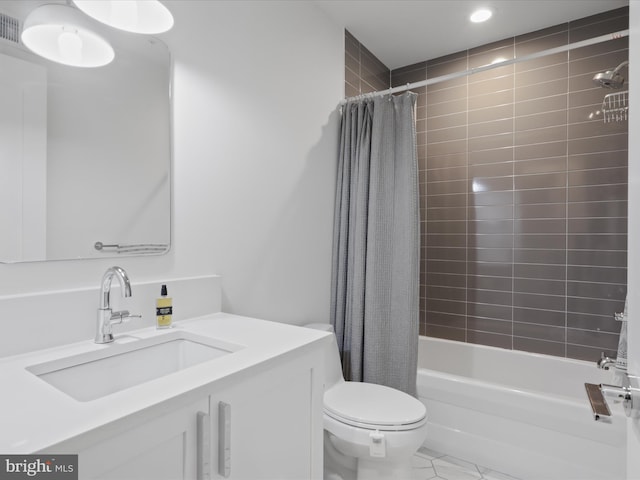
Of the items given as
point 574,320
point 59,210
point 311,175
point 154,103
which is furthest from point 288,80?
point 574,320

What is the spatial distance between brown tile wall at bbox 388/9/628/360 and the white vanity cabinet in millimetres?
1936

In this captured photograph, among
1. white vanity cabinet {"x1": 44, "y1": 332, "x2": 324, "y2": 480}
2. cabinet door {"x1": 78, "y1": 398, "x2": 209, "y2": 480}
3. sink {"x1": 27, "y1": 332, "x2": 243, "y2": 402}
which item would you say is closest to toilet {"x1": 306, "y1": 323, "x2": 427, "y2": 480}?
white vanity cabinet {"x1": 44, "y1": 332, "x2": 324, "y2": 480}

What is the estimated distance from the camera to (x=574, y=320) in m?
2.43

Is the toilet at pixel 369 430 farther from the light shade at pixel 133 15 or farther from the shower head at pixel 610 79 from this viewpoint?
the shower head at pixel 610 79

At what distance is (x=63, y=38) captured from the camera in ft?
3.82

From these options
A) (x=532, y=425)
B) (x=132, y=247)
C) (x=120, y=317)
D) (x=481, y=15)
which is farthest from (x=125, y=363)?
(x=481, y=15)

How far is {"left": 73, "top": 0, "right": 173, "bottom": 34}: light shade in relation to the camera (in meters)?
1.22

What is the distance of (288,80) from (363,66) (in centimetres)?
94

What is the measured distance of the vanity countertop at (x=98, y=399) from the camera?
629 millimetres

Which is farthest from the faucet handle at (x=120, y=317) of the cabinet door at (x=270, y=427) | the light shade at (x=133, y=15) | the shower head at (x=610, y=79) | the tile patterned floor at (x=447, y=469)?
the shower head at (x=610, y=79)

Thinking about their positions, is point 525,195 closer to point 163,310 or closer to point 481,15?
point 481,15

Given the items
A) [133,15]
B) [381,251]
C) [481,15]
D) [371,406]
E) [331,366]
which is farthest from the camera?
[481,15]

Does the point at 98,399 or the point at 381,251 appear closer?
the point at 98,399

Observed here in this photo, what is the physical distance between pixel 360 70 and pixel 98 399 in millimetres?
2535
